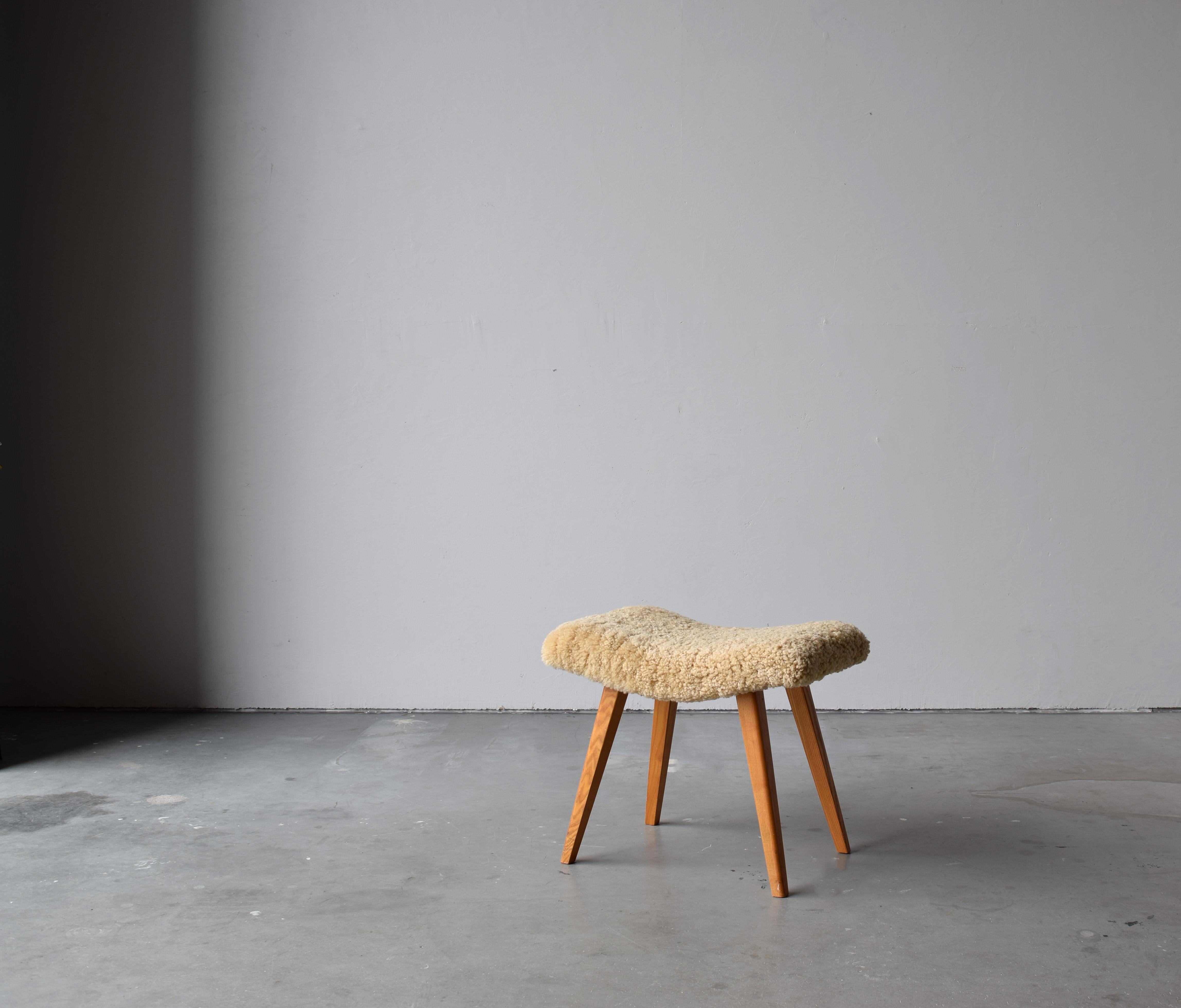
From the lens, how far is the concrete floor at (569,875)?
1157 mm

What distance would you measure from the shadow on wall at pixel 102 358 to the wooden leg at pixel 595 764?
151cm

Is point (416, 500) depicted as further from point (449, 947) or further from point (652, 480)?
point (449, 947)

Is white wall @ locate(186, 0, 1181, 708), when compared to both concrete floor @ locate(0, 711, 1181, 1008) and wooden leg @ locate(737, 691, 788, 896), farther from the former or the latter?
wooden leg @ locate(737, 691, 788, 896)

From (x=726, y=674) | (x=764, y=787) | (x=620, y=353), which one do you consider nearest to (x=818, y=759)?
(x=764, y=787)

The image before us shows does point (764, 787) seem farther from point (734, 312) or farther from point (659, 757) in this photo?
point (734, 312)

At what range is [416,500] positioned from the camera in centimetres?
263

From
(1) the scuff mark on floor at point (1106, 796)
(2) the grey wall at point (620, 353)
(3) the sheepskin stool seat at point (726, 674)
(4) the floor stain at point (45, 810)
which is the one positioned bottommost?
(1) the scuff mark on floor at point (1106, 796)

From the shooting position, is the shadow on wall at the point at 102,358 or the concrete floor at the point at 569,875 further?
the shadow on wall at the point at 102,358

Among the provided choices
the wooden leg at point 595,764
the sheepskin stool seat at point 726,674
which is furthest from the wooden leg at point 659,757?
the wooden leg at point 595,764

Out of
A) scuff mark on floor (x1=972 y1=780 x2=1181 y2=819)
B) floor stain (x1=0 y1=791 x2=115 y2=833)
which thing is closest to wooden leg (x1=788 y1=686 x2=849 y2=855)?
scuff mark on floor (x1=972 y1=780 x2=1181 y2=819)

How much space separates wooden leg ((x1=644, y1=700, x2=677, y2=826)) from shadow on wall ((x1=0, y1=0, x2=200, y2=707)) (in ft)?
4.86

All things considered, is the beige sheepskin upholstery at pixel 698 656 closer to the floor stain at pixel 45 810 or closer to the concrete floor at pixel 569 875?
the concrete floor at pixel 569 875

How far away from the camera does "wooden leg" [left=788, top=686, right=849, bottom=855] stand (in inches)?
59.2

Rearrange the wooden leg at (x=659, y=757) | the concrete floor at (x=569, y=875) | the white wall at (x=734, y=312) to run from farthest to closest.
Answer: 1. the white wall at (x=734, y=312)
2. the wooden leg at (x=659, y=757)
3. the concrete floor at (x=569, y=875)
